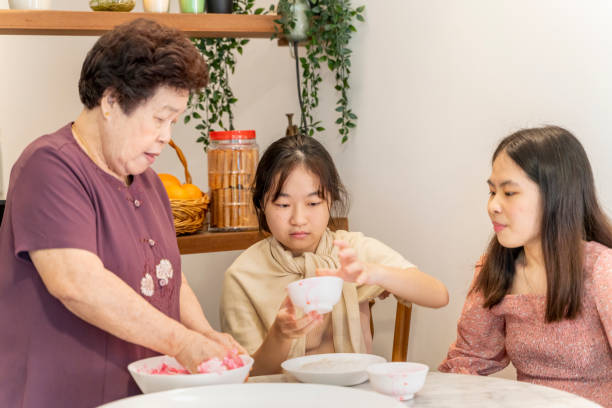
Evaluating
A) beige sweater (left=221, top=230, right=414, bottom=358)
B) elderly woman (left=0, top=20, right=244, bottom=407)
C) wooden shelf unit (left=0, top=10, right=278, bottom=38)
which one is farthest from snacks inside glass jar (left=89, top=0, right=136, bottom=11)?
elderly woman (left=0, top=20, right=244, bottom=407)

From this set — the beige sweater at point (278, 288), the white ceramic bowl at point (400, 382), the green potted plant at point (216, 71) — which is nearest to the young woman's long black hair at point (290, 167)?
the beige sweater at point (278, 288)

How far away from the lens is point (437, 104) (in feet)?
7.36

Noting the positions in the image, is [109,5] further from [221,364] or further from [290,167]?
[221,364]

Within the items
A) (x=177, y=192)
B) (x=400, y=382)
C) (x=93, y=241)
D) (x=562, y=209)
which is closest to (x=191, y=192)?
(x=177, y=192)

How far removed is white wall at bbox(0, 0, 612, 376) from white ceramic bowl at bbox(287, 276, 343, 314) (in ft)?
2.73

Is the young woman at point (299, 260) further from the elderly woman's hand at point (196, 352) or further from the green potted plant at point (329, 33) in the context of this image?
the green potted plant at point (329, 33)

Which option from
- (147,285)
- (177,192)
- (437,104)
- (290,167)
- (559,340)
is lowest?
(559,340)

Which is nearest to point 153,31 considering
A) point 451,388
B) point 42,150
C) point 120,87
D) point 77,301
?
point 120,87

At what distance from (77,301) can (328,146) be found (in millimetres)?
1892

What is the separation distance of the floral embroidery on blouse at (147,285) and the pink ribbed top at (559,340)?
2.46 feet

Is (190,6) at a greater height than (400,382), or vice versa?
(190,6)

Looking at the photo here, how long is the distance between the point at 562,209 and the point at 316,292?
0.64 meters

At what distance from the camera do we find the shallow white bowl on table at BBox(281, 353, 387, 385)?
1.24 m

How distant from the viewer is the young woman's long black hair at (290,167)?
6.06ft
